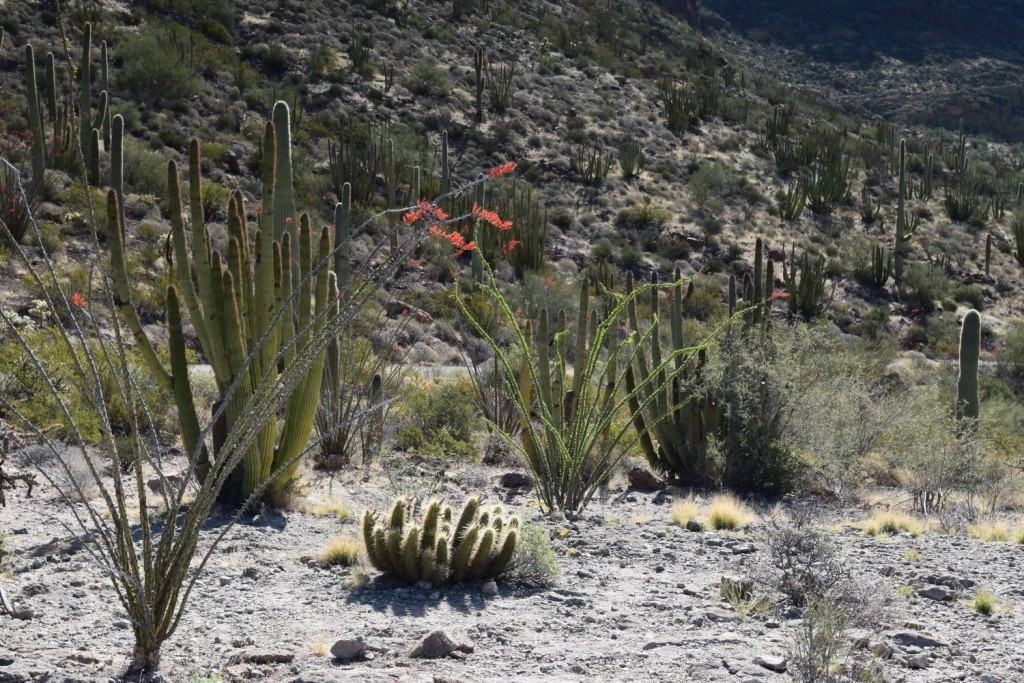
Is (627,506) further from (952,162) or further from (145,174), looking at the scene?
(952,162)

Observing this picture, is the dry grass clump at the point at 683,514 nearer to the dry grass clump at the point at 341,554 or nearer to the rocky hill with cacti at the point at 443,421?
the rocky hill with cacti at the point at 443,421

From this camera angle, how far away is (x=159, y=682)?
174 inches

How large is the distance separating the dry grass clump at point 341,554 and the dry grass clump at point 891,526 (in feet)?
13.1

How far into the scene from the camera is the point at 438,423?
1224cm

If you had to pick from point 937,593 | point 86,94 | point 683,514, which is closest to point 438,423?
point 683,514

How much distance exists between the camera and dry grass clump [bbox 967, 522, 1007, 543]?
839cm

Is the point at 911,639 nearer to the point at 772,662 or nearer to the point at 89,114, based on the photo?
the point at 772,662

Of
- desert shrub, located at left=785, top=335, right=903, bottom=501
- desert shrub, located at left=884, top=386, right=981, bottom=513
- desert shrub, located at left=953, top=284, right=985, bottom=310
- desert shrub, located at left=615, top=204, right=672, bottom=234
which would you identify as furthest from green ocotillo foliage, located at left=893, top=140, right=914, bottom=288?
desert shrub, located at left=785, top=335, right=903, bottom=501

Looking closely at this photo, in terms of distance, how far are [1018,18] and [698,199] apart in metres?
63.8

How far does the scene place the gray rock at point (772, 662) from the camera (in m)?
4.83

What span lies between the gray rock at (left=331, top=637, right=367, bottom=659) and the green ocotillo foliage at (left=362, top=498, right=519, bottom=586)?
1.12 m

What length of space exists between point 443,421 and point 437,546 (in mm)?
6334

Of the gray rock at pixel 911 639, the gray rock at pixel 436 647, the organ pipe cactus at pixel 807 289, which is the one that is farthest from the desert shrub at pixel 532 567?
the organ pipe cactus at pixel 807 289

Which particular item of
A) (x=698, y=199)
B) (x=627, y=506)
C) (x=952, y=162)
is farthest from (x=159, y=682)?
(x=952, y=162)
